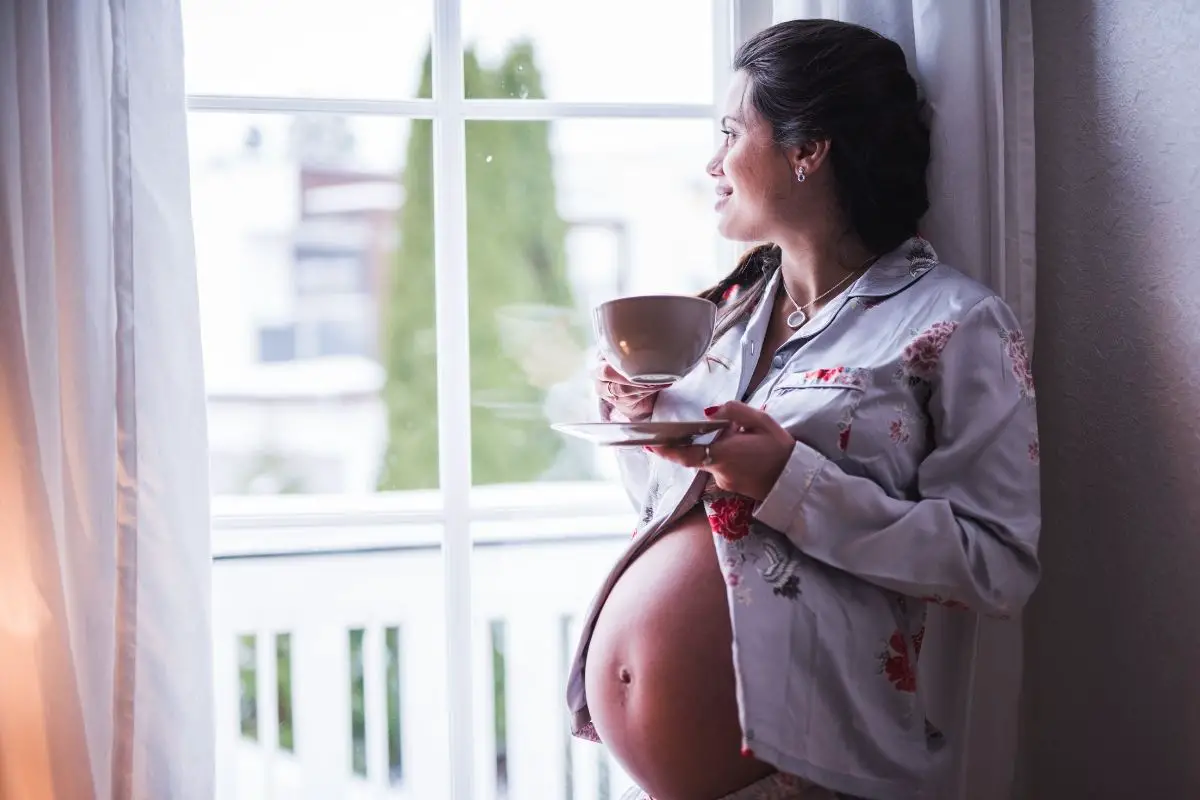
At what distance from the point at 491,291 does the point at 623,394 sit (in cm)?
50

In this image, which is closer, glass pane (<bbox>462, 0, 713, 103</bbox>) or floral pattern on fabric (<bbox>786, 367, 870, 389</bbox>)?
floral pattern on fabric (<bbox>786, 367, 870, 389</bbox>)

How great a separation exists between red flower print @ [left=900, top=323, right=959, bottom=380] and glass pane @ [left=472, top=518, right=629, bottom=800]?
0.73 metres

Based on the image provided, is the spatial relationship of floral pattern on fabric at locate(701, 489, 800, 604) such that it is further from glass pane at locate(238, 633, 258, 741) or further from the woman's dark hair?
glass pane at locate(238, 633, 258, 741)

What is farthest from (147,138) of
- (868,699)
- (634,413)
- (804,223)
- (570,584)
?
(868,699)

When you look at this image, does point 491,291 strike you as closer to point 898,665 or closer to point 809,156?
point 809,156

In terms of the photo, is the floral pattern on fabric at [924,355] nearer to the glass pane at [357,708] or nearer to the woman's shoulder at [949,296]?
the woman's shoulder at [949,296]

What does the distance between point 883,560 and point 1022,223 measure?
21.6 inches

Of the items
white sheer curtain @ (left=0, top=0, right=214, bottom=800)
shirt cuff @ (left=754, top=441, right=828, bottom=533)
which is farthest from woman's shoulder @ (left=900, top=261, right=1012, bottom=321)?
white sheer curtain @ (left=0, top=0, right=214, bottom=800)

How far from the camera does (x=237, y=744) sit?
1.44 meters

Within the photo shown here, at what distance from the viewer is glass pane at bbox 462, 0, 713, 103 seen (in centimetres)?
148

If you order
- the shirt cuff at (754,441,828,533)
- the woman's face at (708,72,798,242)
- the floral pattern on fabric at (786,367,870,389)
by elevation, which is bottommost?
the shirt cuff at (754,441,828,533)

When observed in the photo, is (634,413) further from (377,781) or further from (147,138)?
(377,781)

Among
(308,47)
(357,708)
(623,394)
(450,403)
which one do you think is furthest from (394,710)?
(308,47)

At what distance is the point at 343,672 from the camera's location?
1.57 metres
